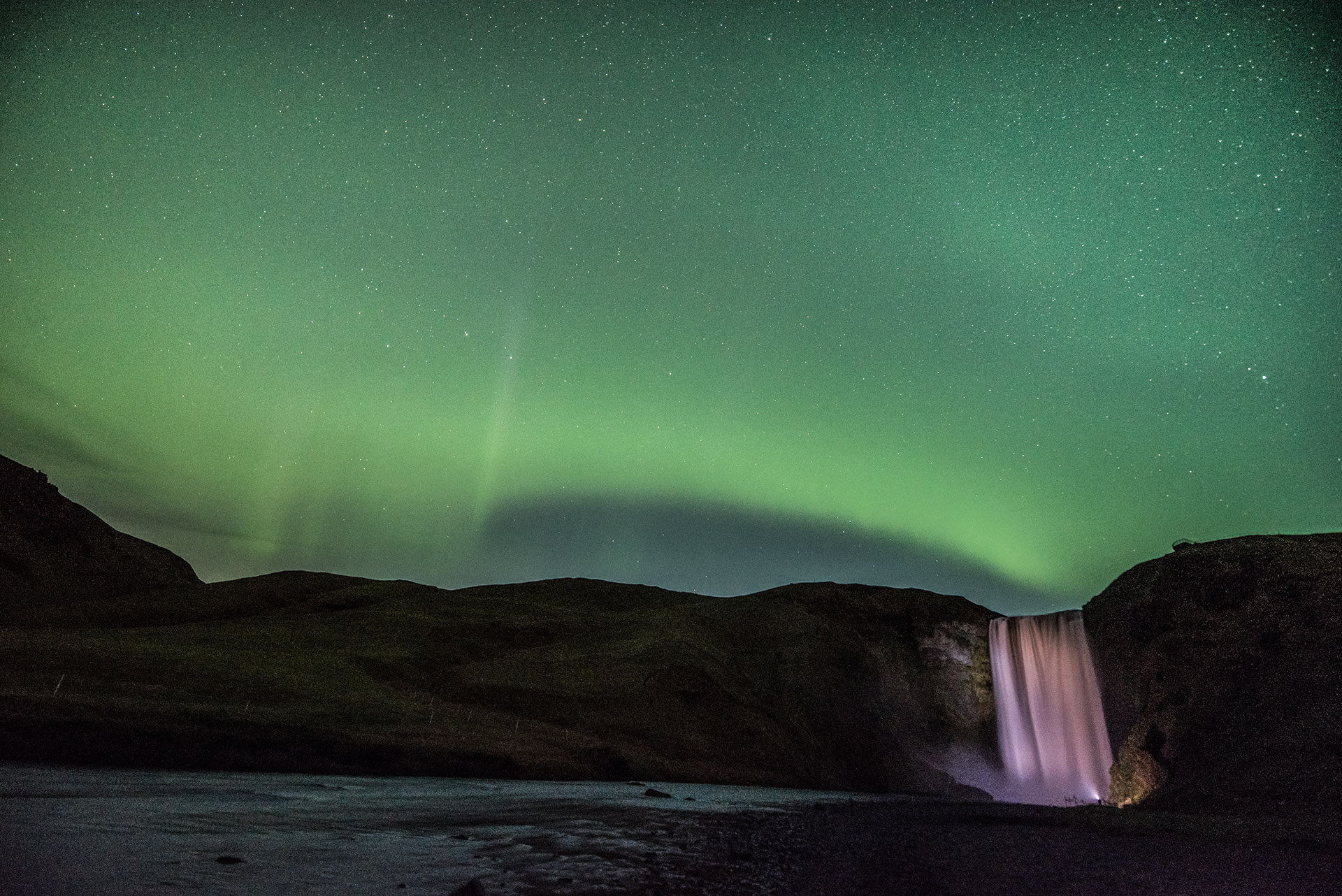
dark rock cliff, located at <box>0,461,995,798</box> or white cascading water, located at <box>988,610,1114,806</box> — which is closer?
dark rock cliff, located at <box>0,461,995,798</box>

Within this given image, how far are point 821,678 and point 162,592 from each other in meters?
78.8

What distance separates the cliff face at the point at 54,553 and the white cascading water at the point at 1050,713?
10967 centimetres

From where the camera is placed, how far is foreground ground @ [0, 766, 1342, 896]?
8.68 metres

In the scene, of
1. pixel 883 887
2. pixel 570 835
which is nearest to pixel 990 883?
pixel 883 887

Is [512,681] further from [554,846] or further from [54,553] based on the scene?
[54,553]

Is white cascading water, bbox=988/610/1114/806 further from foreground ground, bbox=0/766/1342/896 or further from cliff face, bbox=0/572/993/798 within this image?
foreground ground, bbox=0/766/1342/896

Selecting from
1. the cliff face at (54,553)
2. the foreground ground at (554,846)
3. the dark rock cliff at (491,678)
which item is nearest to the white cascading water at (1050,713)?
the dark rock cliff at (491,678)

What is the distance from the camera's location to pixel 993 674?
7300 centimetres

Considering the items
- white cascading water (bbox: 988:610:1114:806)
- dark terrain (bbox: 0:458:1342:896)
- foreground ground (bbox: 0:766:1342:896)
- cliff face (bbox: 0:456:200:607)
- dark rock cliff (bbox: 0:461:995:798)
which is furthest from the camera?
cliff face (bbox: 0:456:200:607)

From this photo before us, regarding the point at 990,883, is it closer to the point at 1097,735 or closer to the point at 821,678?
the point at 1097,735

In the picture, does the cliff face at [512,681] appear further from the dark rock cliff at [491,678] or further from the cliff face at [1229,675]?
the cliff face at [1229,675]

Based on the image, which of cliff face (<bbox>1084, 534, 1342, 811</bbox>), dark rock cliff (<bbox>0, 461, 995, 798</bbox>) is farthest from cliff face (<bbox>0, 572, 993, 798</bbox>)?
cliff face (<bbox>1084, 534, 1342, 811</bbox>)

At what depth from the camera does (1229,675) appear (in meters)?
42.7

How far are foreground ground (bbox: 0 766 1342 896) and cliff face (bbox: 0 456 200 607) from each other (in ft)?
324
